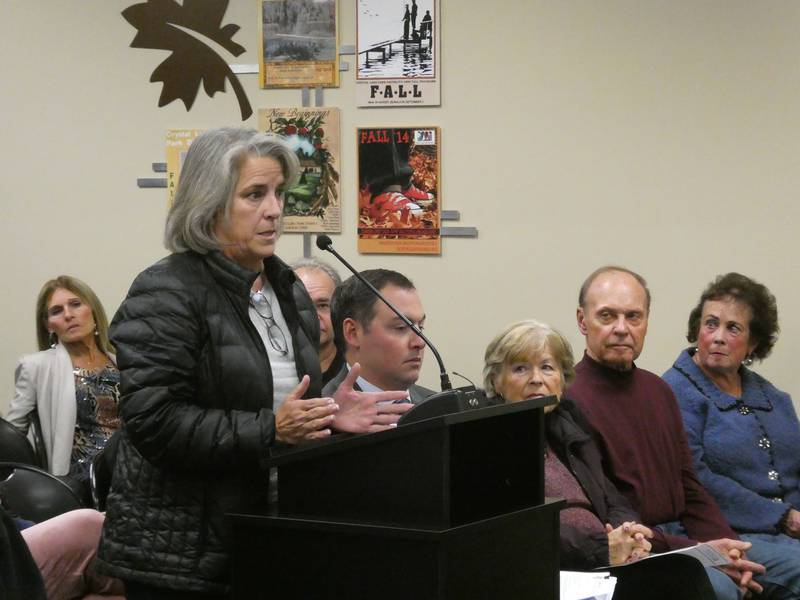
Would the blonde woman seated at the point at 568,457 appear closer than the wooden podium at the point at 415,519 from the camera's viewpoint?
No

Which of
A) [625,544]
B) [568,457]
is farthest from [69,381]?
[625,544]

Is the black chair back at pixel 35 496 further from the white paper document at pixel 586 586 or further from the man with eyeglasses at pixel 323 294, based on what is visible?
the white paper document at pixel 586 586

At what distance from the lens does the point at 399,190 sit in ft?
13.5

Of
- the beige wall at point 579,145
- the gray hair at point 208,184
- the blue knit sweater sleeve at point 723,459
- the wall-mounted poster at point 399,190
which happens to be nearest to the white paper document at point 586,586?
the gray hair at point 208,184

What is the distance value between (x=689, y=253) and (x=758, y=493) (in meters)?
0.92

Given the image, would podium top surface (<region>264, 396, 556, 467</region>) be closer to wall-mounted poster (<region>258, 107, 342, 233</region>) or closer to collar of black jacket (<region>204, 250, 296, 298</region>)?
collar of black jacket (<region>204, 250, 296, 298</region>)

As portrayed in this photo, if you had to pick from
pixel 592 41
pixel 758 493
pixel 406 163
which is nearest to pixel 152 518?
pixel 758 493

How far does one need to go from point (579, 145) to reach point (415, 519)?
104 inches

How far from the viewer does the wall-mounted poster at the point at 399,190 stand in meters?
4.08

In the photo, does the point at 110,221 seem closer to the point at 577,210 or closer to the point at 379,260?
the point at 379,260

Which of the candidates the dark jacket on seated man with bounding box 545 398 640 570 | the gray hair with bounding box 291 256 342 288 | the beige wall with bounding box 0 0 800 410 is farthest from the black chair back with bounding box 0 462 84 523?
the beige wall with bounding box 0 0 800 410

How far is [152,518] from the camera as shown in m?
1.79

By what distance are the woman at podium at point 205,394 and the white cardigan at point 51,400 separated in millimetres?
2183

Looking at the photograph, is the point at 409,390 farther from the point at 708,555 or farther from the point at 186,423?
the point at 186,423
